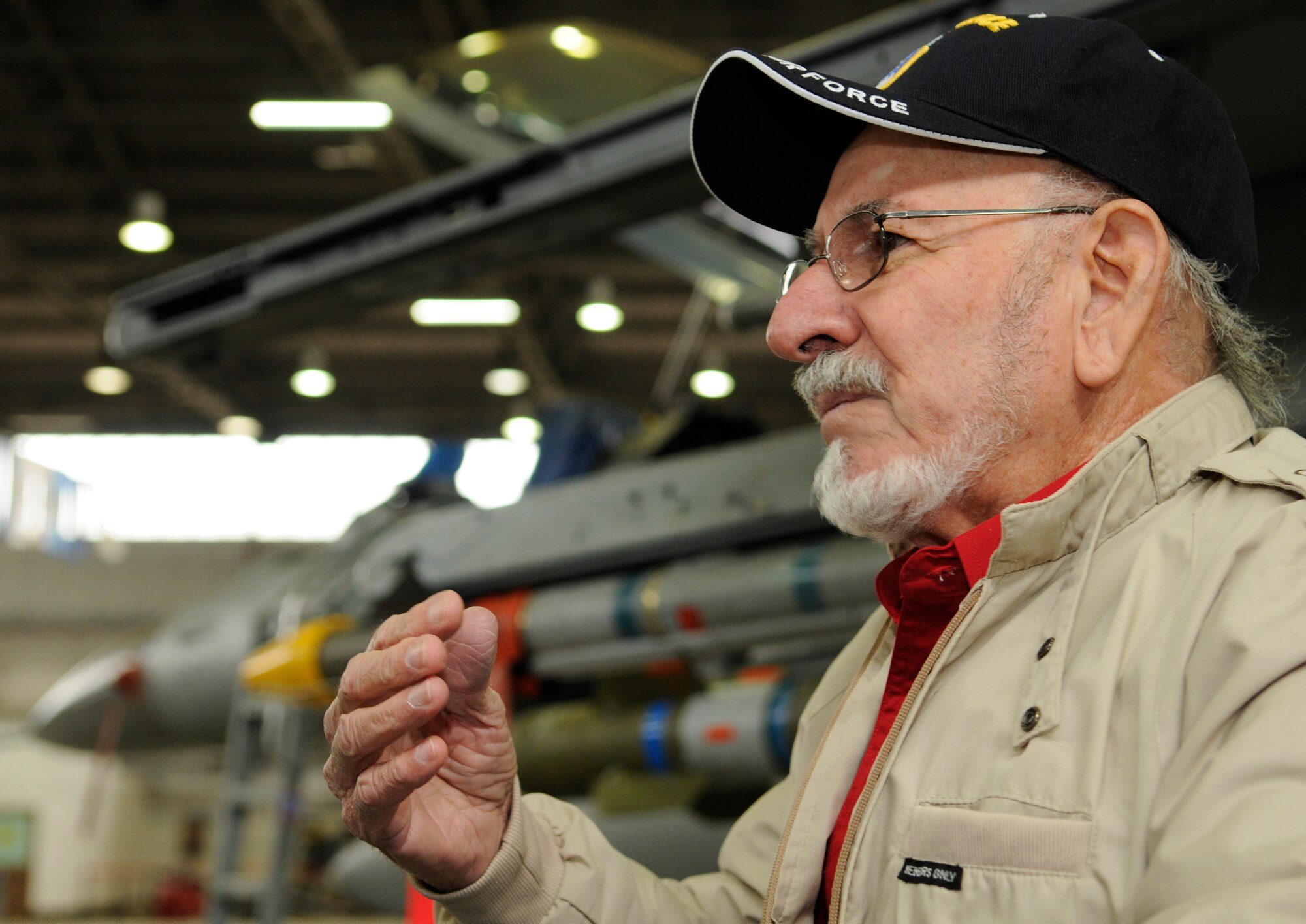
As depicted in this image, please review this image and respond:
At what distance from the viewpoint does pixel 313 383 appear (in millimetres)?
20297

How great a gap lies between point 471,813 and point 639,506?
3.16 meters

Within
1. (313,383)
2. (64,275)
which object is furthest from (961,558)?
(313,383)

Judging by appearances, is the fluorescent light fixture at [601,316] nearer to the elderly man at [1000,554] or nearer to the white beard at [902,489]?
the elderly man at [1000,554]

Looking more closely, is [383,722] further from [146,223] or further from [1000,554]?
[146,223]

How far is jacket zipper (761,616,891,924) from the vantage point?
149 centimetres

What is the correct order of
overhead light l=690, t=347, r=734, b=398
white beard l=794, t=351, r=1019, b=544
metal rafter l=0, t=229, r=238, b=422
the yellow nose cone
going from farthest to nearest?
overhead light l=690, t=347, r=734, b=398 < metal rafter l=0, t=229, r=238, b=422 < the yellow nose cone < white beard l=794, t=351, r=1019, b=544

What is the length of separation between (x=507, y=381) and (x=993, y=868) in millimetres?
18944

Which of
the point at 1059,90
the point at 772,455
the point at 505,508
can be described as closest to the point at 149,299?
the point at 505,508

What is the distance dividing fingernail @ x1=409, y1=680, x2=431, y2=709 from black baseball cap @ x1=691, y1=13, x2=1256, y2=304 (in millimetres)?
835

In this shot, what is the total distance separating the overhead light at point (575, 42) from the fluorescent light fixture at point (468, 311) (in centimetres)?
1190

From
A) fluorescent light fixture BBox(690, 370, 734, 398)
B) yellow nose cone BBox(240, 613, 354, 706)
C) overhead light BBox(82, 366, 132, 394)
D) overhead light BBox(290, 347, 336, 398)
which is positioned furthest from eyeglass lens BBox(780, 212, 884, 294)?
overhead light BBox(82, 366, 132, 394)

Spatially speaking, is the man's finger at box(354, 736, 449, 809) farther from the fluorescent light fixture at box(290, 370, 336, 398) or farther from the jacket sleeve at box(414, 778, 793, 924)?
the fluorescent light fixture at box(290, 370, 336, 398)

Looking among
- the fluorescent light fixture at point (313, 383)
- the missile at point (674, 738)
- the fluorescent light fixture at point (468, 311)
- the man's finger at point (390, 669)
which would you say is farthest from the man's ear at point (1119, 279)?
the fluorescent light fixture at point (313, 383)

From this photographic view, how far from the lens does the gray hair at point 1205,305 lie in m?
1.54
